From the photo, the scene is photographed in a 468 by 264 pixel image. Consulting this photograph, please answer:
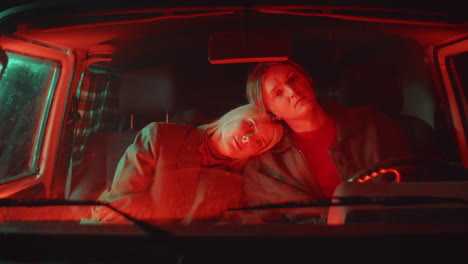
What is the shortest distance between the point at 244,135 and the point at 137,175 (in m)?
0.63

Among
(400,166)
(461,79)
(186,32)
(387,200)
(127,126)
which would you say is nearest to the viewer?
A: (387,200)

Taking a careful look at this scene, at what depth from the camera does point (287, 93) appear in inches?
85.7

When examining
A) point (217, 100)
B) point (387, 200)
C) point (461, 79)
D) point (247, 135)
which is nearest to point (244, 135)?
point (247, 135)

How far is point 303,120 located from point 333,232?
934 millimetres

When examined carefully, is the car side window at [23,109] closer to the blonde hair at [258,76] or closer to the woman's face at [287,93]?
the blonde hair at [258,76]

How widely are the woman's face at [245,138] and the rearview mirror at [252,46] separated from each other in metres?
0.38

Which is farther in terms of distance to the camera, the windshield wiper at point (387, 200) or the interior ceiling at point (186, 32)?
the interior ceiling at point (186, 32)

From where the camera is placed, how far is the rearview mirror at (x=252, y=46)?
6.31 feet

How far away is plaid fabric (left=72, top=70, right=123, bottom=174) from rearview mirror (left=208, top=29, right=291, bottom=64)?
23.0 inches

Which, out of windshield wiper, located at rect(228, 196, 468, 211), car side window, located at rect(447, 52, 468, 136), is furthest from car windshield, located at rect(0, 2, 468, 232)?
windshield wiper, located at rect(228, 196, 468, 211)

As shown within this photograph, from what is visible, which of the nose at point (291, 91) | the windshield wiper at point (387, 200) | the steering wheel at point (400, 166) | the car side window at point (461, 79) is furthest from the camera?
the nose at point (291, 91)

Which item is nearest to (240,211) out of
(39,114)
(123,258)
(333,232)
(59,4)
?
(333,232)

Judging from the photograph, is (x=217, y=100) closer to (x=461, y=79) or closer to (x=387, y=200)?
(x=387, y=200)

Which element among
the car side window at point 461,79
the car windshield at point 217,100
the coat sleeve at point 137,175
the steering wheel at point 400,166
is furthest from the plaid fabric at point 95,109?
the car side window at point 461,79
